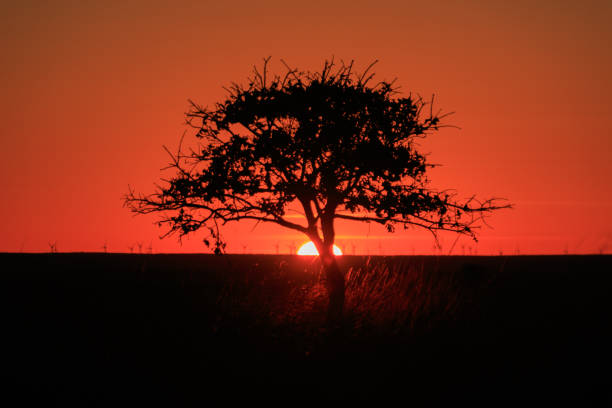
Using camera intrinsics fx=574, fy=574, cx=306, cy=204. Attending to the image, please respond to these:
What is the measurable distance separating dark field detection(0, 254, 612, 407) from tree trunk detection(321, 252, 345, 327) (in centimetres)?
24

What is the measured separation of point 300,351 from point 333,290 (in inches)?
183

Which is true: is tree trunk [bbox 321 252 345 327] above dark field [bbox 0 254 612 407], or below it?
above

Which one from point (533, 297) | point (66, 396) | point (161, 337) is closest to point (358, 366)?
point (161, 337)

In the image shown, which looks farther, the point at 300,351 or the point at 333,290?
the point at 333,290

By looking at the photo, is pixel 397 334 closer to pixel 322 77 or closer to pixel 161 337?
pixel 161 337

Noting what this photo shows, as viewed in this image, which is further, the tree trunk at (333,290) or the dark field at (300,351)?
the tree trunk at (333,290)

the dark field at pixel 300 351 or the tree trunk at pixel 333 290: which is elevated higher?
the tree trunk at pixel 333 290

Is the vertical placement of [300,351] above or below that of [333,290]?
below

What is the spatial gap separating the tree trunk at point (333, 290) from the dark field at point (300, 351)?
239 millimetres

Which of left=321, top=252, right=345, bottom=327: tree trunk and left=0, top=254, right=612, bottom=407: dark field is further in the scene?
left=321, top=252, right=345, bottom=327: tree trunk

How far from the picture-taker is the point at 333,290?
14836 millimetres

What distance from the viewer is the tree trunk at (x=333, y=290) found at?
38.9 feet

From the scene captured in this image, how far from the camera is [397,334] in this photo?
10.9 m

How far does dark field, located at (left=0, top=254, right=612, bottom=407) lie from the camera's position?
875 centimetres
